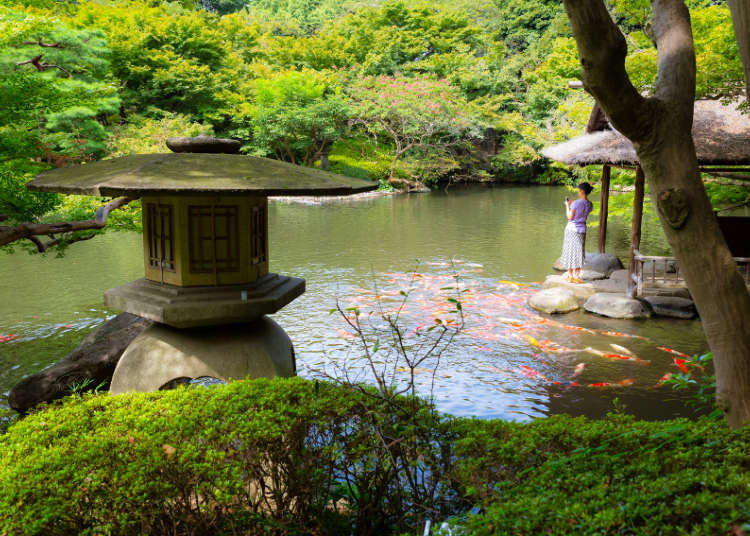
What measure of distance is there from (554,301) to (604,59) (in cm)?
660

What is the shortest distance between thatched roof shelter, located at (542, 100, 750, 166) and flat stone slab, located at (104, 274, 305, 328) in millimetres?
6352

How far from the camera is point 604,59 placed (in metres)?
2.52

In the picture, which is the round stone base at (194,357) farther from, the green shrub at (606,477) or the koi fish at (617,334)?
the koi fish at (617,334)

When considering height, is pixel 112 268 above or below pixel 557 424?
below

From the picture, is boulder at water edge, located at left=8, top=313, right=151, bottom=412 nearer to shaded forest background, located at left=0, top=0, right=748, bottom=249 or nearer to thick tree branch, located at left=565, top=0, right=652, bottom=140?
thick tree branch, located at left=565, top=0, right=652, bottom=140

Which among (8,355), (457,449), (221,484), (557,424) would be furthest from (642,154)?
(8,355)

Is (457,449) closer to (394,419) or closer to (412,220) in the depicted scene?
(394,419)

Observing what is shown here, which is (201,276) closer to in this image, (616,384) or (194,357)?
(194,357)

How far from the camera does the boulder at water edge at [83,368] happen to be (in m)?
5.44

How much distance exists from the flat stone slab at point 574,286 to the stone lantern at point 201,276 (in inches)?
239

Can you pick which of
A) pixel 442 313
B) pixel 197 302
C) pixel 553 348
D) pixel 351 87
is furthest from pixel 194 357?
pixel 351 87

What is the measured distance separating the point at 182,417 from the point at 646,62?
7.64m

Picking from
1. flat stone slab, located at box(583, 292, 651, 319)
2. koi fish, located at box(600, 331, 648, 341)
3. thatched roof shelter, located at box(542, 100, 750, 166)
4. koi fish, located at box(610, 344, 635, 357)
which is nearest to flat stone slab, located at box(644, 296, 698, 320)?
flat stone slab, located at box(583, 292, 651, 319)

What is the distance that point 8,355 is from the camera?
7.04 meters
